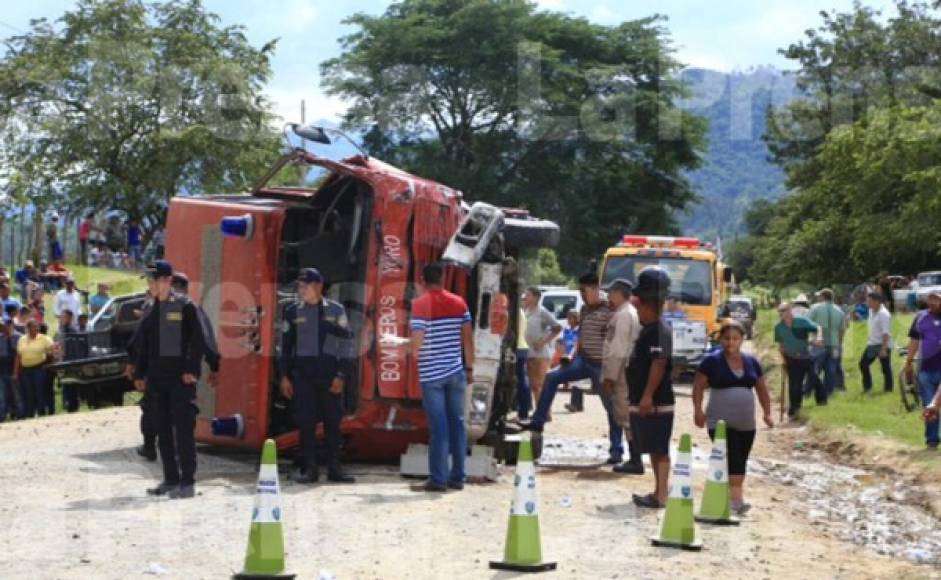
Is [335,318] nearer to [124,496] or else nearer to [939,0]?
[124,496]

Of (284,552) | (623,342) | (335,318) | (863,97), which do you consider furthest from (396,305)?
(863,97)

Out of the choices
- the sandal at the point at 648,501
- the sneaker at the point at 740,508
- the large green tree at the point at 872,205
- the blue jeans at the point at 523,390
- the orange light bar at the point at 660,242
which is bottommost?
the sneaker at the point at 740,508

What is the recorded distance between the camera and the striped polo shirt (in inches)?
518

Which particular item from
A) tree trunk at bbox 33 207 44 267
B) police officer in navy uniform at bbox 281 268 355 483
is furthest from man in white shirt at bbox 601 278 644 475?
tree trunk at bbox 33 207 44 267

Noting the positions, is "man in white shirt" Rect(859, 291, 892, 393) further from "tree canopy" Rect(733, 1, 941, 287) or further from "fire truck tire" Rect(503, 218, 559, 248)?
"tree canopy" Rect(733, 1, 941, 287)

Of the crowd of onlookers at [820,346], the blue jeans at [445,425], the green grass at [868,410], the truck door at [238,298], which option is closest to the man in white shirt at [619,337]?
the blue jeans at [445,425]

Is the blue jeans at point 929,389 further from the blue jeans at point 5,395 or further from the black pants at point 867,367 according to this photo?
the blue jeans at point 5,395

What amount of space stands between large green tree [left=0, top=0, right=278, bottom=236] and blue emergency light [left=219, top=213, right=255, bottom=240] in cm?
2831

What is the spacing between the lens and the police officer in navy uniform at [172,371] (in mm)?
12609

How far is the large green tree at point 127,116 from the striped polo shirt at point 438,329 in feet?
97.3

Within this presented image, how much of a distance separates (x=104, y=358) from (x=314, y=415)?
904 cm

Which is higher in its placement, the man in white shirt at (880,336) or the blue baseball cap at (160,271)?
the blue baseball cap at (160,271)

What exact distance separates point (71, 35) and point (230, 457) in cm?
3286

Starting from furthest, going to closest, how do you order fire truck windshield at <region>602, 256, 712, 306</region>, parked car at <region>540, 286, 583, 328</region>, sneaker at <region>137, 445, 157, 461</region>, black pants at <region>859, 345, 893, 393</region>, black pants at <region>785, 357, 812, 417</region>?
parked car at <region>540, 286, 583, 328</region>
fire truck windshield at <region>602, 256, 712, 306</region>
black pants at <region>859, 345, 893, 393</region>
black pants at <region>785, 357, 812, 417</region>
sneaker at <region>137, 445, 157, 461</region>
